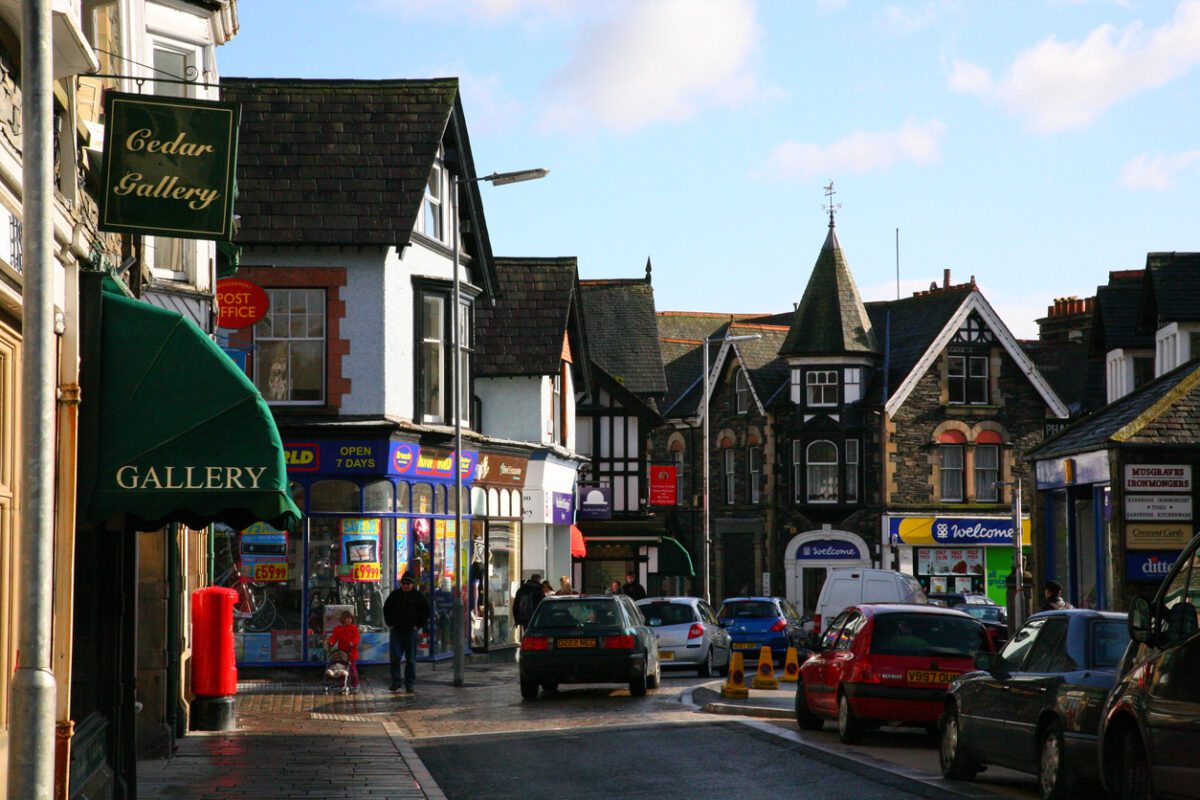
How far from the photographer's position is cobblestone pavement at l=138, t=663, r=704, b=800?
14891 mm

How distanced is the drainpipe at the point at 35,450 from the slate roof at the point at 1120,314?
4025cm

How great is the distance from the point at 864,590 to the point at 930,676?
2111cm

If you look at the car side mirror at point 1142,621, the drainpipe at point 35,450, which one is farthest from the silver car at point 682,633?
the drainpipe at point 35,450

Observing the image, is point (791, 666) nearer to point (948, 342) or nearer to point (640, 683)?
point (640, 683)

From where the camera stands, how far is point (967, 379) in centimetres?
6231

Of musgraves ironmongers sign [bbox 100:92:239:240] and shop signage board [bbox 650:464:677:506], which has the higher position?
musgraves ironmongers sign [bbox 100:92:239:240]

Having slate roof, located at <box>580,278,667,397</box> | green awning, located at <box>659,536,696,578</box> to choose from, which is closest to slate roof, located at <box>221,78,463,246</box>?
green awning, located at <box>659,536,696,578</box>

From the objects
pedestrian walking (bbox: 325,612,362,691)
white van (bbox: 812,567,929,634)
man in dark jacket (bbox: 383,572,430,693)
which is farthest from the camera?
white van (bbox: 812,567,929,634)

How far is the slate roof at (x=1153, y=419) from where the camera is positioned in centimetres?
2542

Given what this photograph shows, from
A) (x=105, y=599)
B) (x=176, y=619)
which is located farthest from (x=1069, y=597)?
(x=105, y=599)

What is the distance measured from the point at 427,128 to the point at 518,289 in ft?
38.5

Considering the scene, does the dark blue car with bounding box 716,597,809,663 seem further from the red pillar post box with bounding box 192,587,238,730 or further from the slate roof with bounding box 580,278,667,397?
the slate roof with bounding box 580,278,667,397

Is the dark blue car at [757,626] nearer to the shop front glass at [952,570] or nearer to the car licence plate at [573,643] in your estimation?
the car licence plate at [573,643]

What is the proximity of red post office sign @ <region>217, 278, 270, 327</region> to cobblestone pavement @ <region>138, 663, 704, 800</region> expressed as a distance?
564 centimetres
